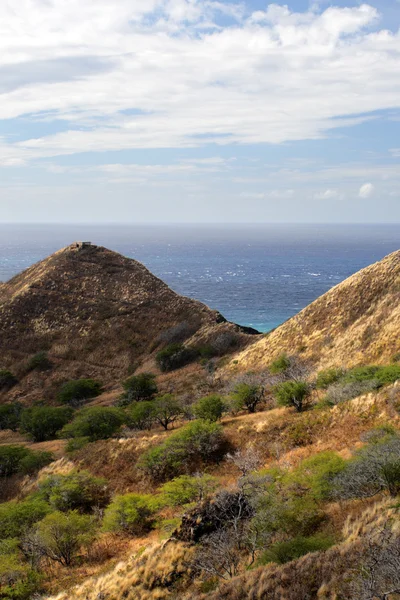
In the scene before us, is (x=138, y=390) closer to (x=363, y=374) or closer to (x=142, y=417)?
(x=142, y=417)

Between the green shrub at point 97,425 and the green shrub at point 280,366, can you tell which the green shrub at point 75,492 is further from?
the green shrub at point 280,366

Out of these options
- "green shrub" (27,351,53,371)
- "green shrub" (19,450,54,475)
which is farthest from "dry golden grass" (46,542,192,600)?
"green shrub" (27,351,53,371)

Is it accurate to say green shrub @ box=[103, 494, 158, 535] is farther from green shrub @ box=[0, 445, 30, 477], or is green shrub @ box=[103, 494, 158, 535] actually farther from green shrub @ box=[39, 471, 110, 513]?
green shrub @ box=[0, 445, 30, 477]

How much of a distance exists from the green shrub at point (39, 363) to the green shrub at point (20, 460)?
29680 millimetres

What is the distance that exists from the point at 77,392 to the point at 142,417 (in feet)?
69.1

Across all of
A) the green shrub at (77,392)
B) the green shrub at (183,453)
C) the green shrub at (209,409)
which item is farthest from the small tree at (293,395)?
the green shrub at (77,392)

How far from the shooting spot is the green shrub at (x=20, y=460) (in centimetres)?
3316

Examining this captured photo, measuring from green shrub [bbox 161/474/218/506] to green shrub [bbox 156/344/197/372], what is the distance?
37.5 meters

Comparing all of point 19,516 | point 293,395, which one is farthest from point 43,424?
point 293,395

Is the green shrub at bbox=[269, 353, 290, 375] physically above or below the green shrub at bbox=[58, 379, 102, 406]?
above

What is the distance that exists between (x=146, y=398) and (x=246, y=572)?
37.6 m

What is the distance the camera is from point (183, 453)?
1076 inches

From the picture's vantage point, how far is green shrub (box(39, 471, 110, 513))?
25203 mm

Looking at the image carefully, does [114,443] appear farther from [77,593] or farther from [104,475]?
[77,593]
